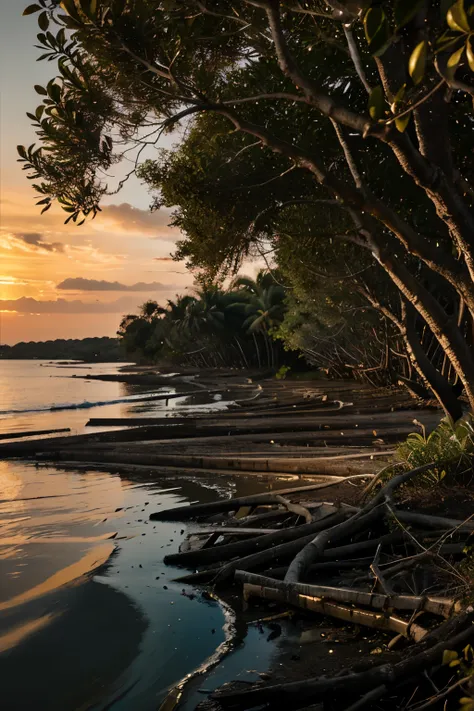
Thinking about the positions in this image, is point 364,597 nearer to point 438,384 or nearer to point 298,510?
point 298,510

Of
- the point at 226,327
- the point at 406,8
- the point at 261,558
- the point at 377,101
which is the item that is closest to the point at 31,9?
the point at 377,101

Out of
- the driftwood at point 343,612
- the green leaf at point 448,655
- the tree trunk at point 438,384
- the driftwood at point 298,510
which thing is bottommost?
the driftwood at point 343,612

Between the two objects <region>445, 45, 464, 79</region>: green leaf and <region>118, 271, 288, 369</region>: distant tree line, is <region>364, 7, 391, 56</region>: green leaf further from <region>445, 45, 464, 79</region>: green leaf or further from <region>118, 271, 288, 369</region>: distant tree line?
<region>118, 271, 288, 369</region>: distant tree line

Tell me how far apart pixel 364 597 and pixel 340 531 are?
1.48 m

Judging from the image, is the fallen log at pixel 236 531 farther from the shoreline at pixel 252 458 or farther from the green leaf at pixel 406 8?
the green leaf at pixel 406 8

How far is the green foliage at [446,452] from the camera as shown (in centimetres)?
881

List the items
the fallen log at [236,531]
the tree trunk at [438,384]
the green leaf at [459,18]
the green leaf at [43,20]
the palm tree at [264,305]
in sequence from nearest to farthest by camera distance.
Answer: the green leaf at [459,18] → the green leaf at [43,20] → the fallen log at [236,531] → the tree trunk at [438,384] → the palm tree at [264,305]

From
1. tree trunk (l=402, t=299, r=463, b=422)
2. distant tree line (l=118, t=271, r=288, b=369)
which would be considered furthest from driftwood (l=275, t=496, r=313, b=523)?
distant tree line (l=118, t=271, r=288, b=369)

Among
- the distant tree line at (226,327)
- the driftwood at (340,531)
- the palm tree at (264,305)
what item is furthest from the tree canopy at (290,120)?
the palm tree at (264,305)

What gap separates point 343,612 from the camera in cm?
565

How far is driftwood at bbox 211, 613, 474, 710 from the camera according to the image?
4.05 metres

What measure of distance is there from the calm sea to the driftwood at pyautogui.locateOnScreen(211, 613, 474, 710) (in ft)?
2.47

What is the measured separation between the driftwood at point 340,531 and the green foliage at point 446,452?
0.45 metres

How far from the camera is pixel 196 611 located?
6379 millimetres
